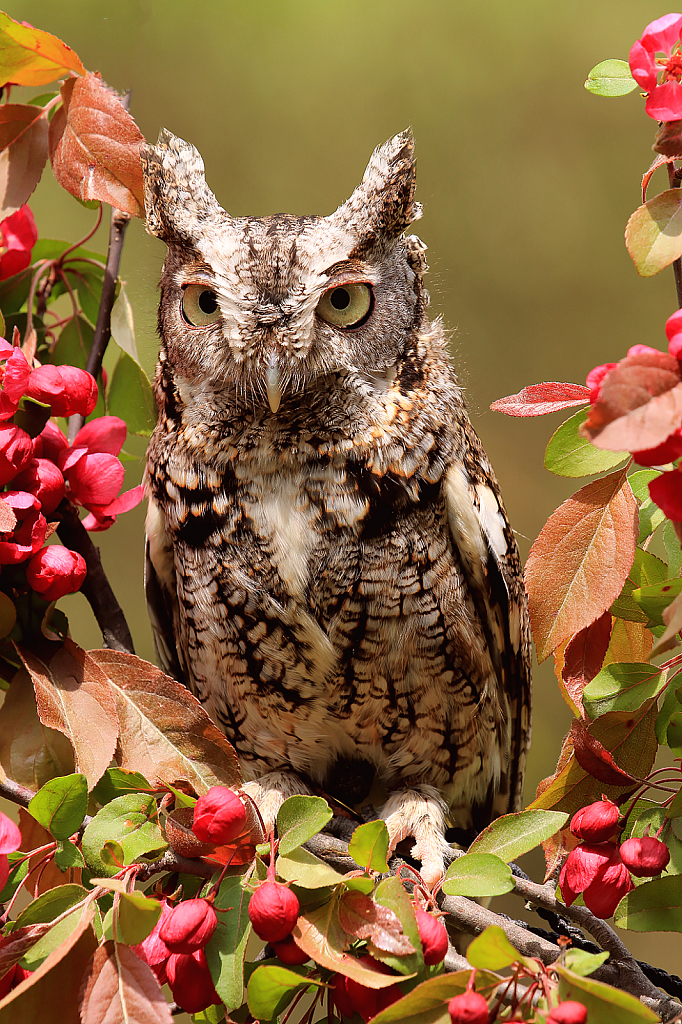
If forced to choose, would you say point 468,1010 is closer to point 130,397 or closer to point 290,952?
point 290,952

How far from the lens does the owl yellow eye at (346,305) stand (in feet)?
2.93

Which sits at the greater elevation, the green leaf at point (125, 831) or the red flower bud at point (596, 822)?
the green leaf at point (125, 831)

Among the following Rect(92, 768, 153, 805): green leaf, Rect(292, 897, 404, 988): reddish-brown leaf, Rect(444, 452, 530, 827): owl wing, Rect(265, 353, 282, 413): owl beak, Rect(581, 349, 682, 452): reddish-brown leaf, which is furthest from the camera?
Rect(444, 452, 530, 827): owl wing

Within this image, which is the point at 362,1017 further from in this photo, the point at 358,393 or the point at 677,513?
the point at 358,393

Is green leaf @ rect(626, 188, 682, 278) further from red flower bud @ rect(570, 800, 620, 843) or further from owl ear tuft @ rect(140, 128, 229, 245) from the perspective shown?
owl ear tuft @ rect(140, 128, 229, 245)

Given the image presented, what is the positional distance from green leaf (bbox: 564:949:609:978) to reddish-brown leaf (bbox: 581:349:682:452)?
291mm

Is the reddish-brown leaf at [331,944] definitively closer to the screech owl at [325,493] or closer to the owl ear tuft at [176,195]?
the screech owl at [325,493]

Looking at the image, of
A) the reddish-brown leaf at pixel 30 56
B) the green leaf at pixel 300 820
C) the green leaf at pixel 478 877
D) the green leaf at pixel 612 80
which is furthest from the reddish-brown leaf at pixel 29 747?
the green leaf at pixel 612 80

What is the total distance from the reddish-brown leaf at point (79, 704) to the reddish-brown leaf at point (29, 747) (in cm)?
3

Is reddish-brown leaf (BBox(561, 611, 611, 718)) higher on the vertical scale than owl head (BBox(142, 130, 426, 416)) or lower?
lower

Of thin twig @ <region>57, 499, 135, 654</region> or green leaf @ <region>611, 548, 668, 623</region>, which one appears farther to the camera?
thin twig @ <region>57, 499, 135, 654</region>

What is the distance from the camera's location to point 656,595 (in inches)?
22.4

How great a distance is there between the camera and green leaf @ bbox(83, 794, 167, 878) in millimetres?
564

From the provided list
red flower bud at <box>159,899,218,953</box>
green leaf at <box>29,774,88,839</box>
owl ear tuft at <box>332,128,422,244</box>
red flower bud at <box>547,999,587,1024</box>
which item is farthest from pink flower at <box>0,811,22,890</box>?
owl ear tuft at <box>332,128,422,244</box>
